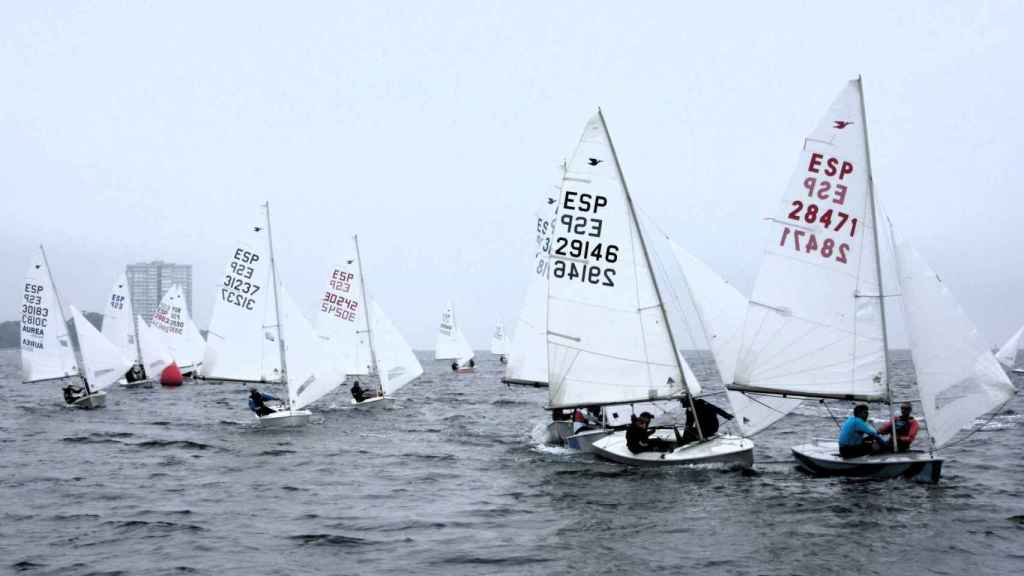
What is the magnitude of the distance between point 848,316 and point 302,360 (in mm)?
17519

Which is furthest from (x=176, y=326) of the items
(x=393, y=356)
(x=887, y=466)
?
(x=887, y=466)

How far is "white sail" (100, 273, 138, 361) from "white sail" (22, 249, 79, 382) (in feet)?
55.6

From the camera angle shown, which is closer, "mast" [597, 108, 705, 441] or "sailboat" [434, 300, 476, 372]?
"mast" [597, 108, 705, 441]

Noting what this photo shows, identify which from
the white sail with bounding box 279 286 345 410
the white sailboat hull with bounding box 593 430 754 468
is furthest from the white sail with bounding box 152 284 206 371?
the white sailboat hull with bounding box 593 430 754 468

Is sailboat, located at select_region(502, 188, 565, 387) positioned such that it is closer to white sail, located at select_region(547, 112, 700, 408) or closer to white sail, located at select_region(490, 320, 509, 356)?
white sail, located at select_region(547, 112, 700, 408)

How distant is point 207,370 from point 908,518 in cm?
2271

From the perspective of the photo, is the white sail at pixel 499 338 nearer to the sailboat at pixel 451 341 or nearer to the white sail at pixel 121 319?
the sailboat at pixel 451 341

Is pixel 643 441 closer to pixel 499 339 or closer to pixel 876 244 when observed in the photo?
A: pixel 876 244

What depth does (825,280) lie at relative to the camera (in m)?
17.2

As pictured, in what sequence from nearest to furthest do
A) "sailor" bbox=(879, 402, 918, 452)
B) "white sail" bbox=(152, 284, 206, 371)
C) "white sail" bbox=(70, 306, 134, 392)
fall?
"sailor" bbox=(879, 402, 918, 452)
"white sail" bbox=(70, 306, 134, 392)
"white sail" bbox=(152, 284, 206, 371)

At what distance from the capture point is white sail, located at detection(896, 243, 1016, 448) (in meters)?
16.0

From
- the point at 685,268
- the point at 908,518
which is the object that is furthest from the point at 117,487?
the point at 908,518

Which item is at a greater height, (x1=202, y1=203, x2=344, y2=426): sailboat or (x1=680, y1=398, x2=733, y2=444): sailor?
(x1=202, y1=203, x2=344, y2=426): sailboat

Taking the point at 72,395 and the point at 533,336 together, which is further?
the point at 72,395
